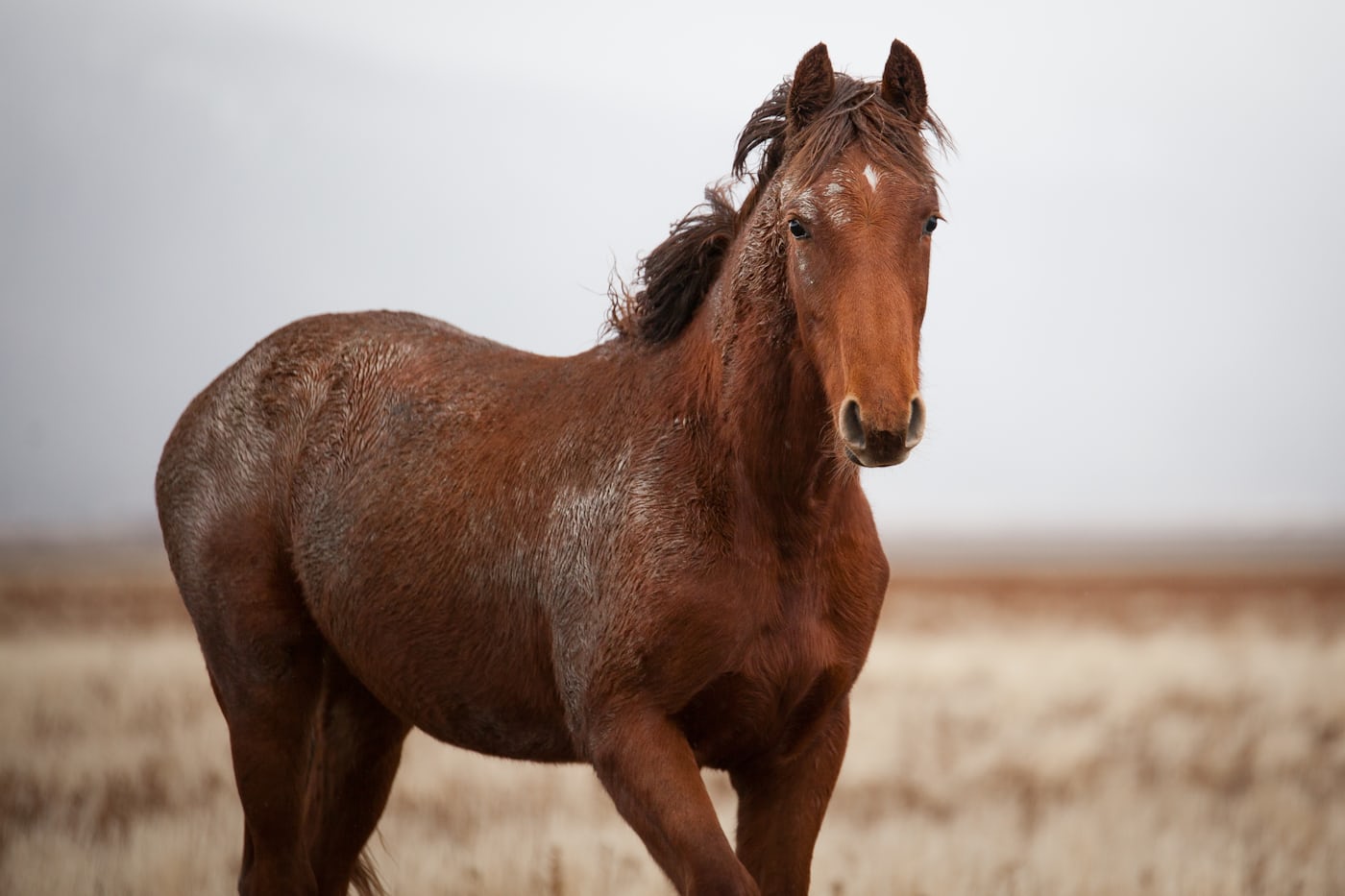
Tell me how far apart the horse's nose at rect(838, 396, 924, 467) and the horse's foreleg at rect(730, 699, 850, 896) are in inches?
44.9

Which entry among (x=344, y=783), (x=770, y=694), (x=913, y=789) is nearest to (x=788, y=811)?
(x=770, y=694)

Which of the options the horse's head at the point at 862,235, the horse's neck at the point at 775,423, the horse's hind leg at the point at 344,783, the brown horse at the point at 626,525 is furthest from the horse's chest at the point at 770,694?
the horse's hind leg at the point at 344,783

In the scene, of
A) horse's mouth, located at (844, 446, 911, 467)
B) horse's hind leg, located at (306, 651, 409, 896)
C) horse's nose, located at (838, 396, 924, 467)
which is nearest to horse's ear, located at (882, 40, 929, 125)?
horse's nose, located at (838, 396, 924, 467)

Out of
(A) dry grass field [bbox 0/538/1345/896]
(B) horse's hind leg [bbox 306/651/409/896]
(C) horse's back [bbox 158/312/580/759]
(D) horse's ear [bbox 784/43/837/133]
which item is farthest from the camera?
(A) dry grass field [bbox 0/538/1345/896]

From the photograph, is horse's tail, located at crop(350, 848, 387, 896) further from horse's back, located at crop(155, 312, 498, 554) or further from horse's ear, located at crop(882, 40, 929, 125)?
horse's ear, located at crop(882, 40, 929, 125)

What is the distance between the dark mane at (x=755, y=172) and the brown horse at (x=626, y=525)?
11 millimetres

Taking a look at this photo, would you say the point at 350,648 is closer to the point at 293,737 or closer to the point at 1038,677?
the point at 293,737

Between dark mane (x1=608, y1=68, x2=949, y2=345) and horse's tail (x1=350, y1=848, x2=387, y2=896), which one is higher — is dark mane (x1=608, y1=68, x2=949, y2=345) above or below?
above

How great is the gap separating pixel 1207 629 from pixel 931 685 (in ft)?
32.2

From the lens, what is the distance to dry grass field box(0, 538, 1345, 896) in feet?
21.6

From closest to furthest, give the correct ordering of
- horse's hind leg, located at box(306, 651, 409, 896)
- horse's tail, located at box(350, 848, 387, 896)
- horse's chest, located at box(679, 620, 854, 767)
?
horse's chest, located at box(679, 620, 854, 767)
horse's hind leg, located at box(306, 651, 409, 896)
horse's tail, located at box(350, 848, 387, 896)

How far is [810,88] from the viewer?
151 inches

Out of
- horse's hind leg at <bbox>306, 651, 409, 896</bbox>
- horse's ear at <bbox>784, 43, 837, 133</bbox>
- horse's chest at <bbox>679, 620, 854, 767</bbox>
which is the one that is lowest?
horse's hind leg at <bbox>306, 651, 409, 896</bbox>

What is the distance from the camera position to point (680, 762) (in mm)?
3609
